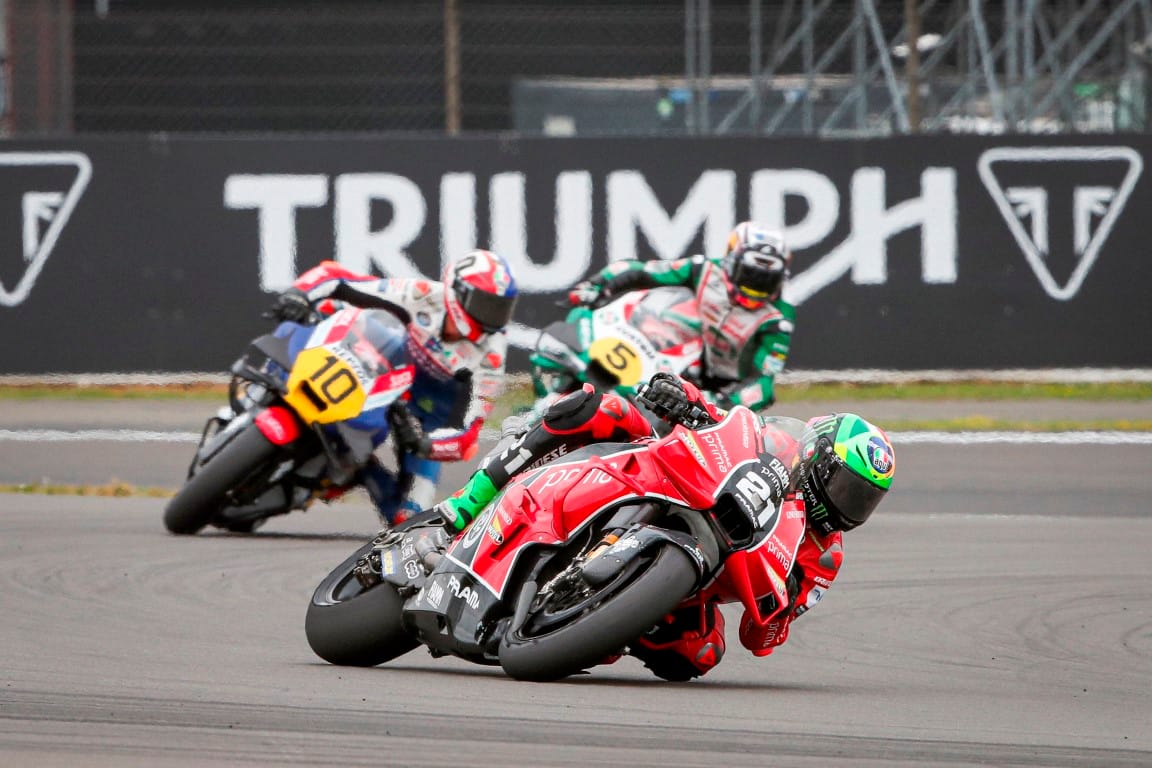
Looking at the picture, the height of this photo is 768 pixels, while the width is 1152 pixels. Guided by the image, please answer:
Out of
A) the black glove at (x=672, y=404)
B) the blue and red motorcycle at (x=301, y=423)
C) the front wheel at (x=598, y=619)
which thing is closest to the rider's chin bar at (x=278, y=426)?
the blue and red motorcycle at (x=301, y=423)

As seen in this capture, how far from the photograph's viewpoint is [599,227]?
15.0 metres

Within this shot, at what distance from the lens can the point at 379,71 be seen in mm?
15797

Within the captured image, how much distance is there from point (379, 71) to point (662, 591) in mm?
11416

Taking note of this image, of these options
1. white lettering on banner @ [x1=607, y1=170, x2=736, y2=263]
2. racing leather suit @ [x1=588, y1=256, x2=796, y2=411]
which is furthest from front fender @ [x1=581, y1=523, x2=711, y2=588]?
white lettering on banner @ [x1=607, y1=170, x2=736, y2=263]

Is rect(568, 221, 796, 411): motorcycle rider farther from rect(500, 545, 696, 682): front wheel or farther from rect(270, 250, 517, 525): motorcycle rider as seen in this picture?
rect(500, 545, 696, 682): front wheel

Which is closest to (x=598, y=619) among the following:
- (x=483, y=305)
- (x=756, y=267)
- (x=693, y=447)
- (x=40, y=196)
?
(x=693, y=447)

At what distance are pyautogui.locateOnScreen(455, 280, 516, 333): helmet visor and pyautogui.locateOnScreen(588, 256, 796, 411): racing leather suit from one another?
1423 millimetres

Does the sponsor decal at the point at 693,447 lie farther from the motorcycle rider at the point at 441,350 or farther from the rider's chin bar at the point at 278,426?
the motorcycle rider at the point at 441,350

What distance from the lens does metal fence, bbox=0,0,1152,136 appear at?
50.1 ft

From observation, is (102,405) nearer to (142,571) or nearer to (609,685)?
(142,571)

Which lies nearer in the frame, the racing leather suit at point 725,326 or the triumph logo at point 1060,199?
the racing leather suit at point 725,326

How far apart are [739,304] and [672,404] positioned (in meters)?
5.10

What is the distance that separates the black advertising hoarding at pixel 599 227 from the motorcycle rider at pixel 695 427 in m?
9.33

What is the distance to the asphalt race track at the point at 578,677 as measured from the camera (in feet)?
14.3
